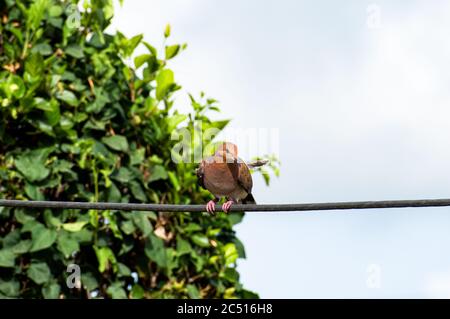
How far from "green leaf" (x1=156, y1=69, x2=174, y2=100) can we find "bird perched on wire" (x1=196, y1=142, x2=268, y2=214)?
4.85 ft

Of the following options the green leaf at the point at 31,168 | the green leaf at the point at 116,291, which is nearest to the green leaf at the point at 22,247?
the green leaf at the point at 31,168

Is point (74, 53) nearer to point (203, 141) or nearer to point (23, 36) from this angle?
point (23, 36)

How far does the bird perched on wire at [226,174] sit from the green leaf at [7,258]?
137 centimetres

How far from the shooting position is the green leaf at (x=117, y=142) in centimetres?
524

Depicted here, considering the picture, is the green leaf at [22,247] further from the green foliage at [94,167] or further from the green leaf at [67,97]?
the green leaf at [67,97]

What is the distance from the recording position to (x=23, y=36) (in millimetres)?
5250

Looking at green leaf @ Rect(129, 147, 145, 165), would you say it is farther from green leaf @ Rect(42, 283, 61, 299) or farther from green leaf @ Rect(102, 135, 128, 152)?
green leaf @ Rect(42, 283, 61, 299)

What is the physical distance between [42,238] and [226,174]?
141cm

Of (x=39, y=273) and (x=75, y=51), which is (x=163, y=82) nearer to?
(x=75, y=51)

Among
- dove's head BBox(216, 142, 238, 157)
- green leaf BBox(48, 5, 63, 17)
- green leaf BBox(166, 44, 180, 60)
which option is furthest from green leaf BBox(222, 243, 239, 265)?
green leaf BBox(48, 5, 63, 17)

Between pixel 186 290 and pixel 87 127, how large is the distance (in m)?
1.25

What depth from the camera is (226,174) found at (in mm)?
4078

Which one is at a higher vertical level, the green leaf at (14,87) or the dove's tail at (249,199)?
the green leaf at (14,87)

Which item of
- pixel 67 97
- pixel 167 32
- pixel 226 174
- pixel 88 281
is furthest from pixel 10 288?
pixel 167 32
